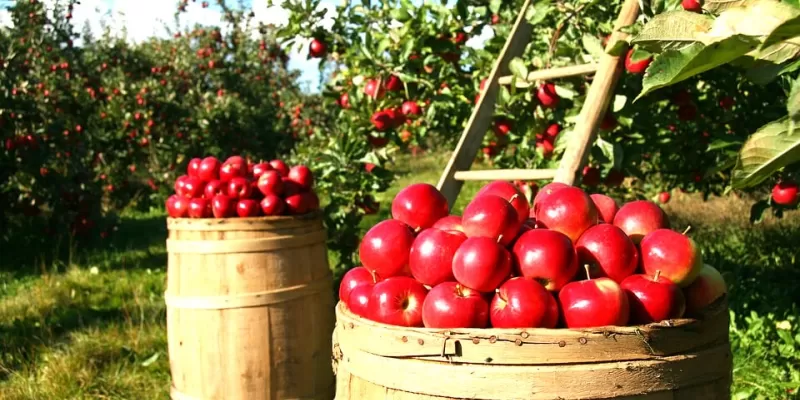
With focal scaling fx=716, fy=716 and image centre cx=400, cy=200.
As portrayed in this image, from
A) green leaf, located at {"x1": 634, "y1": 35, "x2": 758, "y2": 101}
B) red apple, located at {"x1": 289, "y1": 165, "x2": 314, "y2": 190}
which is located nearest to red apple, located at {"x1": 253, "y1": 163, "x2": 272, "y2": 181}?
red apple, located at {"x1": 289, "y1": 165, "x2": 314, "y2": 190}

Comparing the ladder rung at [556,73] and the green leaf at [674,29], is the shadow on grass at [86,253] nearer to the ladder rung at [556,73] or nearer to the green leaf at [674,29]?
the ladder rung at [556,73]

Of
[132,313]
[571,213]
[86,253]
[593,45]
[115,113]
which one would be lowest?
[86,253]

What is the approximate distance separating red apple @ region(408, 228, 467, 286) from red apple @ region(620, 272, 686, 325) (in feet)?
1.08

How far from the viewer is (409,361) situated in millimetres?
1258

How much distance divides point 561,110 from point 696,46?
219 centimetres

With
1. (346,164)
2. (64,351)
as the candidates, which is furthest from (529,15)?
(64,351)

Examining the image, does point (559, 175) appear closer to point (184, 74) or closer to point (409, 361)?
point (409, 361)

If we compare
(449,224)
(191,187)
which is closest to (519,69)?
(191,187)

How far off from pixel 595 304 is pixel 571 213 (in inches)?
11.1

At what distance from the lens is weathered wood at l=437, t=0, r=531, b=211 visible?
9.98ft

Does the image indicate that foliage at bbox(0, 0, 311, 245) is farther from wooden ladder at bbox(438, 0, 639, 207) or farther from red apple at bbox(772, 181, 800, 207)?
red apple at bbox(772, 181, 800, 207)

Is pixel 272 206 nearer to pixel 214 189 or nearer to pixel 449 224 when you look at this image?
pixel 214 189

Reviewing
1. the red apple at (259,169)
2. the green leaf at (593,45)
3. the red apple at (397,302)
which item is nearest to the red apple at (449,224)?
the red apple at (397,302)

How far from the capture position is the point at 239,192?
2.88 m
